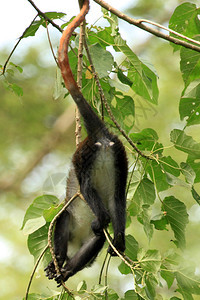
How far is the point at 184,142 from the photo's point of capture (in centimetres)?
251

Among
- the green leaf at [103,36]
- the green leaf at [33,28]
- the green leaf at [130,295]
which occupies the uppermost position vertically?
the green leaf at [33,28]

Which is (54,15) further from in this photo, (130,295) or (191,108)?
(130,295)

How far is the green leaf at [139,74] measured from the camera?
249cm

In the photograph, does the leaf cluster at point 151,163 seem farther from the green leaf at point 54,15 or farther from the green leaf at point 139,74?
the green leaf at point 54,15

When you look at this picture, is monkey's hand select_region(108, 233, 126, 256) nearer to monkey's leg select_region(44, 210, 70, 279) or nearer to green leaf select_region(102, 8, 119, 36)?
monkey's leg select_region(44, 210, 70, 279)

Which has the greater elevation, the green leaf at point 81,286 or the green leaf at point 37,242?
the green leaf at point 37,242

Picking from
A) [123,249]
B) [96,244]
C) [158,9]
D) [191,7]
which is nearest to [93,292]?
[123,249]

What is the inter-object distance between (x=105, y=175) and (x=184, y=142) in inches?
18.1

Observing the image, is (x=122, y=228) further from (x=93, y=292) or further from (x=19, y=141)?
(x=19, y=141)

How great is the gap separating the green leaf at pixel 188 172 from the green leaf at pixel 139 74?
0.40 metres

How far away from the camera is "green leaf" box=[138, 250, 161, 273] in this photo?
2.10 m

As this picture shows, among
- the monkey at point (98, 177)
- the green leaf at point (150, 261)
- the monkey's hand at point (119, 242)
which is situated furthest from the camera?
the monkey's hand at point (119, 242)

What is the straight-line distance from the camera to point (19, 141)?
1094cm

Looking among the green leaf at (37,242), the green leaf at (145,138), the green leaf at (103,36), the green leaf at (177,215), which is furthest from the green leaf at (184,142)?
the green leaf at (37,242)
